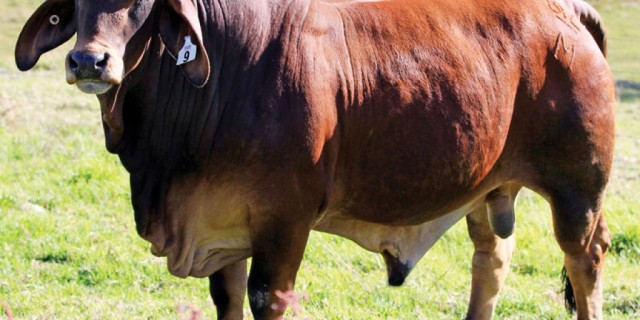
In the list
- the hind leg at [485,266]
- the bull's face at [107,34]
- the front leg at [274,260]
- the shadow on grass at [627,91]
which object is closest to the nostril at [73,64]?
the bull's face at [107,34]

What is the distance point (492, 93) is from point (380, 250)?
2.94ft

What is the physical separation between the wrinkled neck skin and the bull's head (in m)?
0.08

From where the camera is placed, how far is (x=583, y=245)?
5.52 m

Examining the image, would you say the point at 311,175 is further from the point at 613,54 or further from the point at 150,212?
A: the point at 613,54

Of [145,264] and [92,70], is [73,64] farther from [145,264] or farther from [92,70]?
[145,264]

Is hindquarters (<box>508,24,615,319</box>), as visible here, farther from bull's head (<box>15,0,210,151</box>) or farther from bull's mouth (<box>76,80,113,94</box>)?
bull's mouth (<box>76,80,113,94</box>)

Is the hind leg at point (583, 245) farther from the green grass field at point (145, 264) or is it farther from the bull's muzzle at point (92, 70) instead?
the bull's muzzle at point (92, 70)

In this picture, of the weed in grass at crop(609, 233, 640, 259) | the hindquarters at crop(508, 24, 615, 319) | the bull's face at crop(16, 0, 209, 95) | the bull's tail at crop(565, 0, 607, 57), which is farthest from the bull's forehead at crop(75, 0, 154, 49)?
the weed in grass at crop(609, 233, 640, 259)

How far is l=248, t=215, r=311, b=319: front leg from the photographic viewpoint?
14.8ft

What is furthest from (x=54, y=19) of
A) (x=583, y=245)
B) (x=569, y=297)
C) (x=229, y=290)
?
(x=569, y=297)

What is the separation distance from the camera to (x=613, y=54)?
19.4 metres

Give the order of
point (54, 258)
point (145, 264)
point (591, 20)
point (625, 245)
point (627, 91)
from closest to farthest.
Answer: point (591, 20)
point (145, 264)
point (54, 258)
point (625, 245)
point (627, 91)

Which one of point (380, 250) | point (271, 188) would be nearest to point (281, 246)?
point (271, 188)

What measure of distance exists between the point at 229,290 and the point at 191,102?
0.96 meters
